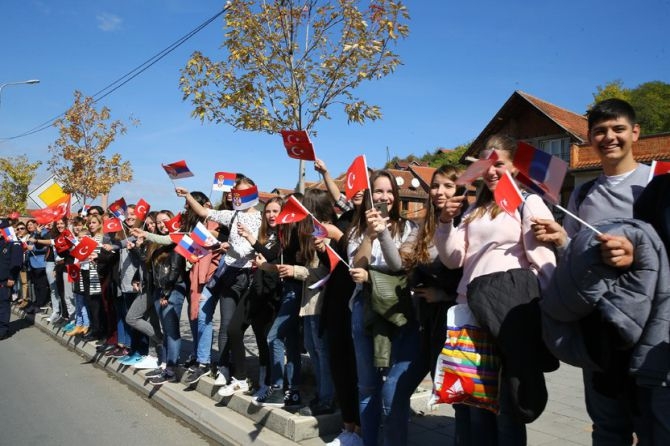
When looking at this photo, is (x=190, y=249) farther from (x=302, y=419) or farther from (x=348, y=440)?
(x=348, y=440)

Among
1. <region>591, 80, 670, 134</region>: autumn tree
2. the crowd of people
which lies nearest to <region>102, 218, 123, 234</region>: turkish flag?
the crowd of people

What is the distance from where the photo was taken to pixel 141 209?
7.76 metres

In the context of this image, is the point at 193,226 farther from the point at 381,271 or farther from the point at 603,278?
the point at 603,278

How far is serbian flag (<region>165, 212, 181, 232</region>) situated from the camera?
7035 mm

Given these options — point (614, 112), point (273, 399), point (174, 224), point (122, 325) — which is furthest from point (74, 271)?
point (614, 112)

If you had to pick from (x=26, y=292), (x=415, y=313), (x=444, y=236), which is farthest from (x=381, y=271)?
(x=26, y=292)

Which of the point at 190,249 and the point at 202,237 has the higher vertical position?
the point at 202,237

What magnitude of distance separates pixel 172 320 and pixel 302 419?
2.66 m

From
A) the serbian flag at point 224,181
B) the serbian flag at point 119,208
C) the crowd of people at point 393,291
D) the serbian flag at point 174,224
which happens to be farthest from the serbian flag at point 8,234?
the serbian flag at point 224,181

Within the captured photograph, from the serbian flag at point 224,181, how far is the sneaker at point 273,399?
2.52 metres

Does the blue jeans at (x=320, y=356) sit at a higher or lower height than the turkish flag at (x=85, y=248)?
lower

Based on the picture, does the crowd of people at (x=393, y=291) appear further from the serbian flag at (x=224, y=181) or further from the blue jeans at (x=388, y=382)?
the serbian flag at (x=224, y=181)

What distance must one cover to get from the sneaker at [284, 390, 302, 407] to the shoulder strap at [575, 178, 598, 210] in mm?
3159

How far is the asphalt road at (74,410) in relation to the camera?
5.09 meters
